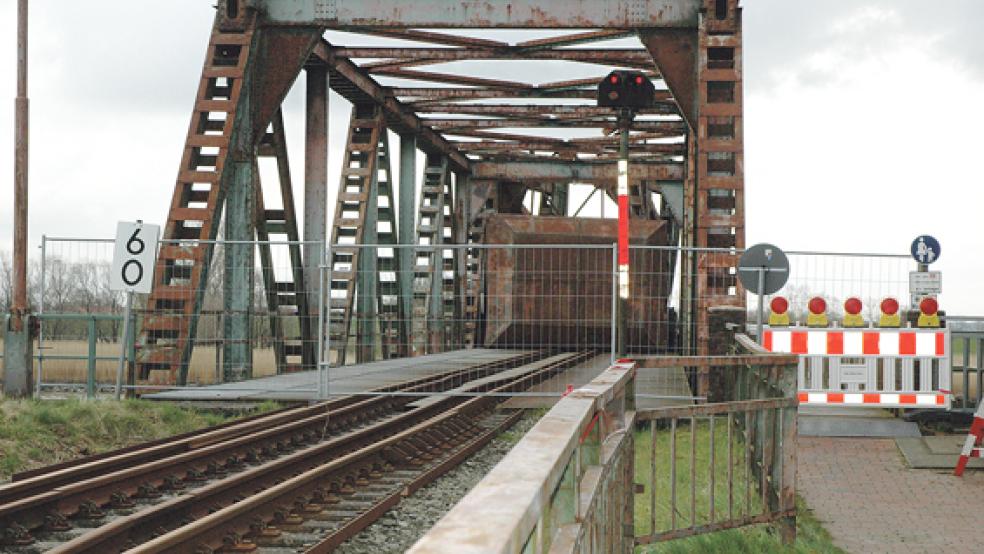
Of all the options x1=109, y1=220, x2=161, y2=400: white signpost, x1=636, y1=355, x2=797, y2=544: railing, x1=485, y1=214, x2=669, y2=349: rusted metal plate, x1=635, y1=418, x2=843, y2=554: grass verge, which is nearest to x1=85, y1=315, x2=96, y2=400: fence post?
x1=109, y1=220, x2=161, y2=400: white signpost

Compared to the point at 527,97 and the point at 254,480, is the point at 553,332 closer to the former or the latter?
the point at 527,97

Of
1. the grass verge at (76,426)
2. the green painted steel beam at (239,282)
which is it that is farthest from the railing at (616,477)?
the green painted steel beam at (239,282)

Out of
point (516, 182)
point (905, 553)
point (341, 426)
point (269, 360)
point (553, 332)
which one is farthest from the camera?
point (516, 182)

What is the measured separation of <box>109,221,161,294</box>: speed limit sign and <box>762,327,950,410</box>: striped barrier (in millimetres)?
7565

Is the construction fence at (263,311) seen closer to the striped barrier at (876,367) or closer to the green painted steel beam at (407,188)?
the striped barrier at (876,367)

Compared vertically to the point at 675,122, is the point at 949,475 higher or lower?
lower

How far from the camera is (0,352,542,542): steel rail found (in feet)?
25.1

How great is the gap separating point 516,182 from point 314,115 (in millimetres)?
16460

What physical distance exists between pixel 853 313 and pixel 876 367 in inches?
24.2

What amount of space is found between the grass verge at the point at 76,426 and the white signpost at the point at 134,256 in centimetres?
110

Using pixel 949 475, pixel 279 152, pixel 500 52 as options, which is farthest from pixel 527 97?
pixel 949 475

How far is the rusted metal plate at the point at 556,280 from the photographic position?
2398cm

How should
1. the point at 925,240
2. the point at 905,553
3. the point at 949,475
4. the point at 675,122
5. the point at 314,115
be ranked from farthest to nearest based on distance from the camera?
1. the point at 675,122
2. the point at 314,115
3. the point at 925,240
4. the point at 949,475
5. the point at 905,553

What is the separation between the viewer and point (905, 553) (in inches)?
305
